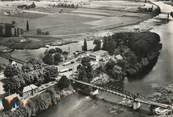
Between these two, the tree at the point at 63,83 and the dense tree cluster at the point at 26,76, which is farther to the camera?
the tree at the point at 63,83

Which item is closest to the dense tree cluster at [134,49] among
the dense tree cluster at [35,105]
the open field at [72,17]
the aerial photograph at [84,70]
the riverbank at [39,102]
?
the aerial photograph at [84,70]

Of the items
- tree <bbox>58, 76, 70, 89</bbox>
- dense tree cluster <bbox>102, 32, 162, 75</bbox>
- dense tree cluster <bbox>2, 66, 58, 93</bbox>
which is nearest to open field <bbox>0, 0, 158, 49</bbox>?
dense tree cluster <bbox>102, 32, 162, 75</bbox>

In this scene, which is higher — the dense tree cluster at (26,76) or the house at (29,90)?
the dense tree cluster at (26,76)

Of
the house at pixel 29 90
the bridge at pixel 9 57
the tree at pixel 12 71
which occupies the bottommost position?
the house at pixel 29 90

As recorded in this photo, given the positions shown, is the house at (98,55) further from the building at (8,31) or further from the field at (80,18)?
the building at (8,31)

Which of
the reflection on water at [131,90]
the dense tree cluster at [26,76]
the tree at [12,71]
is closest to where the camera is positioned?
the reflection on water at [131,90]

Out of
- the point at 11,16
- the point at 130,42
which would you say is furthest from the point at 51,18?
the point at 130,42

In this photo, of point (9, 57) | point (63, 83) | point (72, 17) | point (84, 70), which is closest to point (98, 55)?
point (84, 70)

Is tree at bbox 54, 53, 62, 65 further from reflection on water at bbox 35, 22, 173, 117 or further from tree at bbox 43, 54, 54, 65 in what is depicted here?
reflection on water at bbox 35, 22, 173, 117

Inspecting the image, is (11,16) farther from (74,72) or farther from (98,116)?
(98,116)
